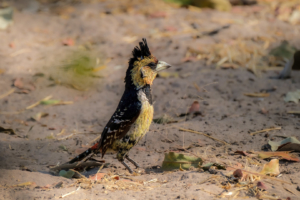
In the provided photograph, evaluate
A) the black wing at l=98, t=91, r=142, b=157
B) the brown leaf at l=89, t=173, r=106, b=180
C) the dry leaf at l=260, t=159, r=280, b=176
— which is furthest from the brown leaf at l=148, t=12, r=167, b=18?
the dry leaf at l=260, t=159, r=280, b=176

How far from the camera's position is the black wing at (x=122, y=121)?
3.85 m

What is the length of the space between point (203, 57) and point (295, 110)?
2297 mm

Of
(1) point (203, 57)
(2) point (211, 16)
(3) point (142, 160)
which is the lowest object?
(3) point (142, 160)

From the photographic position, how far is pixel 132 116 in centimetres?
384

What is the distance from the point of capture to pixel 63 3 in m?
9.04

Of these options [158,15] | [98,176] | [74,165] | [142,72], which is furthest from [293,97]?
[158,15]

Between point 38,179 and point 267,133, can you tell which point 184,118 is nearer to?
point 267,133

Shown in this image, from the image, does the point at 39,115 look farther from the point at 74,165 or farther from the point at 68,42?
the point at 68,42

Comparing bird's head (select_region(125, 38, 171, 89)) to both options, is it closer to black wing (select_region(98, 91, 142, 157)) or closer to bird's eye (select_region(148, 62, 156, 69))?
bird's eye (select_region(148, 62, 156, 69))

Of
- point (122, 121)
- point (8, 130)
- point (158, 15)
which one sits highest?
point (158, 15)

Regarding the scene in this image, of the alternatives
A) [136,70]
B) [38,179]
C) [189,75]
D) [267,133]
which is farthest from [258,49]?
[38,179]

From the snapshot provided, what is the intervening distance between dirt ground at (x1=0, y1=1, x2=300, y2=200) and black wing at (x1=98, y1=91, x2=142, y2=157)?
33 centimetres

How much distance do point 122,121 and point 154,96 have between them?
203cm

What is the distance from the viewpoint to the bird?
3863 mm
